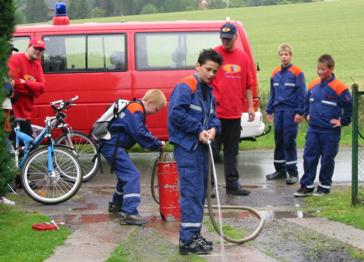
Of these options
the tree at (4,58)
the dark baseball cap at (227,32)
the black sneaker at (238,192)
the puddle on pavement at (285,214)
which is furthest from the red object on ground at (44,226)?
the dark baseball cap at (227,32)

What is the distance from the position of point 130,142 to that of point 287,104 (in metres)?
3.02

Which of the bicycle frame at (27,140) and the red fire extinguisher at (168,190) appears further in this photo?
the bicycle frame at (27,140)

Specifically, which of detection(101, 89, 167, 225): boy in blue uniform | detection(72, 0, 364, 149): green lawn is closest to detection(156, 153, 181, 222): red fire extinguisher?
detection(101, 89, 167, 225): boy in blue uniform

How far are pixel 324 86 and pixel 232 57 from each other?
1216 mm

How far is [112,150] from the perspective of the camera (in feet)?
26.8

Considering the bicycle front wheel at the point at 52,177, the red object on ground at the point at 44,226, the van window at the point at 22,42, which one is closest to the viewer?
the red object on ground at the point at 44,226

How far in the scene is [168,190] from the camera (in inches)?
319

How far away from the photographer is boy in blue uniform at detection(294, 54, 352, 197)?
909cm

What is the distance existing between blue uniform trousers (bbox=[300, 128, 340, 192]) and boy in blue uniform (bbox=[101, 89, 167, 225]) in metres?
2.26

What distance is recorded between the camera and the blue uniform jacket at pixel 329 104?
29.7ft

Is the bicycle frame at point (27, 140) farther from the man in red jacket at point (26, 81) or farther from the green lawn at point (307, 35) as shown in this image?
the green lawn at point (307, 35)

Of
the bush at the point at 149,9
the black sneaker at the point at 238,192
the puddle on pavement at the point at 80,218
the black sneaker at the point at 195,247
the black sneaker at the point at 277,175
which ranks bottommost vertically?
the black sneaker at the point at 277,175

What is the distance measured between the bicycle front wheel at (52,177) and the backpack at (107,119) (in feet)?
3.81

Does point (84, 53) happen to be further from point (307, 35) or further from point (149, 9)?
point (149, 9)
